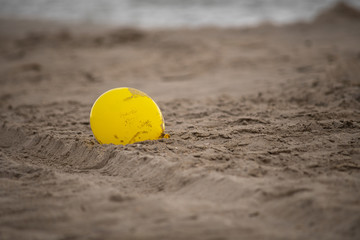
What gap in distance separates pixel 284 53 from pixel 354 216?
5.43 m

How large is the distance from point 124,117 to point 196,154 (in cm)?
66

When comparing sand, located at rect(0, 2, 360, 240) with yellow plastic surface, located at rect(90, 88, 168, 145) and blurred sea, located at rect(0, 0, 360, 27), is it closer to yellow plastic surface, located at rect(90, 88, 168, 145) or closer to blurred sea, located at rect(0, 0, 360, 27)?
yellow plastic surface, located at rect(90, 88, 168, 145)

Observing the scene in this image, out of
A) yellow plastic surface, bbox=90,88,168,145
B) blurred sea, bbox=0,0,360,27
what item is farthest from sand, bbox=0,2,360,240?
blurred sea, bbox=0,0,360,27

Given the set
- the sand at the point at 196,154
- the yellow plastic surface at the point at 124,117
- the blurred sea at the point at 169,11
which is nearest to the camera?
the sand at the point at 196,154

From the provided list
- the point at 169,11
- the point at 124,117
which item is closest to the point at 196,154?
the point at 124,117

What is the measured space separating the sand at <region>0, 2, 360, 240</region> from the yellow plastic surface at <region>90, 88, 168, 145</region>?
0.12 meters

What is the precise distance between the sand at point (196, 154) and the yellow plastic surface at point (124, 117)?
0.12 m

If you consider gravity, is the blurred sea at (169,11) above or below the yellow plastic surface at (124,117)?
above

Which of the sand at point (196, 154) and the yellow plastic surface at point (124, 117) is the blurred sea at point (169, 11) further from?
the yellow plastic surface at point (124, 117)

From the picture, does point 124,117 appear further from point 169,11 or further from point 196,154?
point 169,11

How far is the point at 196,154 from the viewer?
2881mm

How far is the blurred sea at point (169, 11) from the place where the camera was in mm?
12469

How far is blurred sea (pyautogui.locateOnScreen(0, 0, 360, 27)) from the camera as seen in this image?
40.9ft

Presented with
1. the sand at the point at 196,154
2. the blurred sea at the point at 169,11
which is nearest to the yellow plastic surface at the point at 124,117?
the sand at the point at 196,154
